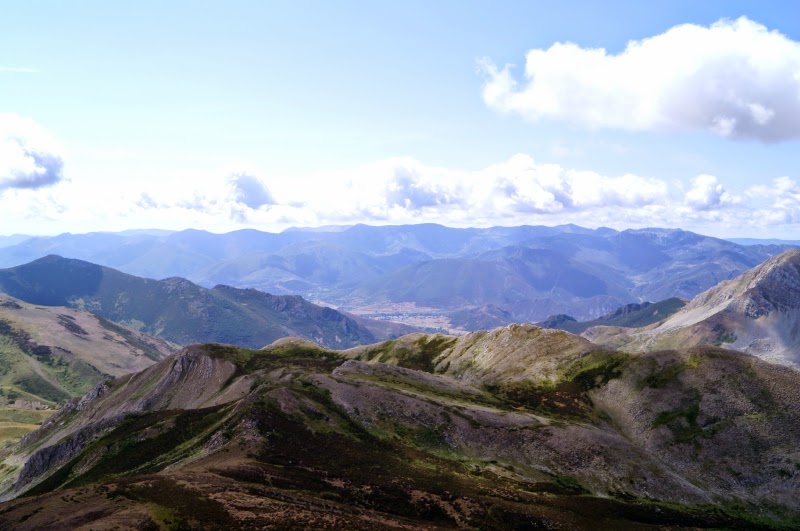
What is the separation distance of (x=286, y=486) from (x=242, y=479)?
746 cm

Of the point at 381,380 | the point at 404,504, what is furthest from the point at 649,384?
the point at 404,504

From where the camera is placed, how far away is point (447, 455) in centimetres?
12231

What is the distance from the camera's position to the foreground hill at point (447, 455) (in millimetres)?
75312

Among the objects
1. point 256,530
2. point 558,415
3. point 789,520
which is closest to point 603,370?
point 558,415

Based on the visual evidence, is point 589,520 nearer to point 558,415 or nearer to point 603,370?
point 558,415

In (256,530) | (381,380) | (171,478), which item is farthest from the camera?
(381,380)

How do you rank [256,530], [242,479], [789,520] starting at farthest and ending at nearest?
[789,520]
[242,479]
[256,530]

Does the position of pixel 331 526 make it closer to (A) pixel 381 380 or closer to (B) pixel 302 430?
(B) pixel 302 430

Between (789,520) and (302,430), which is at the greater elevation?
(302,430)

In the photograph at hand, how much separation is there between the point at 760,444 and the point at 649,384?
1486 inches

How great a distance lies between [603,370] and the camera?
612 ft

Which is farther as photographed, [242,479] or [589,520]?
[589,520]

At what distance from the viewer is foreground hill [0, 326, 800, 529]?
7531 cm

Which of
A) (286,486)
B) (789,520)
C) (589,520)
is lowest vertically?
(789,520)
